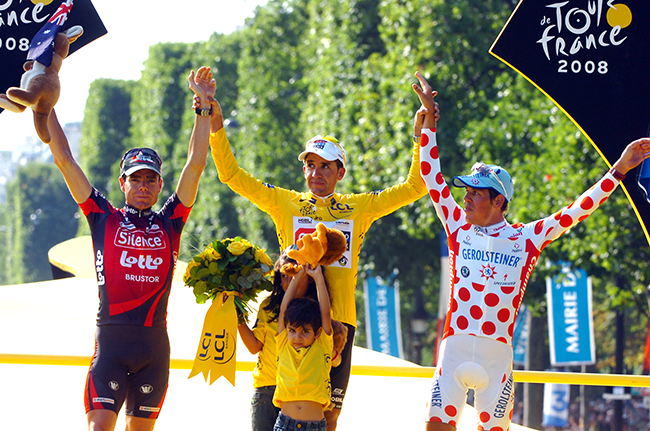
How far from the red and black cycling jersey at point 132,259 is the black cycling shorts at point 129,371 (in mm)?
74

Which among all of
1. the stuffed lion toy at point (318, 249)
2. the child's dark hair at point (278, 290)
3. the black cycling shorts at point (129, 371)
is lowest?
the black cycling shorts at point (129, 371)

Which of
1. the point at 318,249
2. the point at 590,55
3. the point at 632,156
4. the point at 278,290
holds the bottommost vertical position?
the point at 278,290

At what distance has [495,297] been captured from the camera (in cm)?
468

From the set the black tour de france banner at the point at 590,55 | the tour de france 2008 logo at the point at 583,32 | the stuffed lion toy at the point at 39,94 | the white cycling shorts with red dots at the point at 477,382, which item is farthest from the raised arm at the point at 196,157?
the tour de france 2008 logo at the point at 583,32

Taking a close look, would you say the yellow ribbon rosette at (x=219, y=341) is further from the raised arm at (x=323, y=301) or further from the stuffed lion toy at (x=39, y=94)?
the stuffed lion toy at (x=39, y=94)

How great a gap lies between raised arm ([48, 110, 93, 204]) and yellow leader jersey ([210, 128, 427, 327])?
85cm

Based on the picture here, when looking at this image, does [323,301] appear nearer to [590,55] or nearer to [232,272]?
[232,272]

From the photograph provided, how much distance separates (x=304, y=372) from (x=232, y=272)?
821mm

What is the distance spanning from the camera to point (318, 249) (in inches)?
176

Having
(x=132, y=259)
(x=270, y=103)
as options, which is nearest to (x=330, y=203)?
(x=132, y=259)

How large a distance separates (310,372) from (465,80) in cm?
1316

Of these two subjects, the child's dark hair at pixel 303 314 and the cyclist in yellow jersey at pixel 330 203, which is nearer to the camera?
the child's dark hair at pixel 303 314

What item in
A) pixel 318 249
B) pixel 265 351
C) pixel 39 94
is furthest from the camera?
pixel 265 351

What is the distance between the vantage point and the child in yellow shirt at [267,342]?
15.0ft
